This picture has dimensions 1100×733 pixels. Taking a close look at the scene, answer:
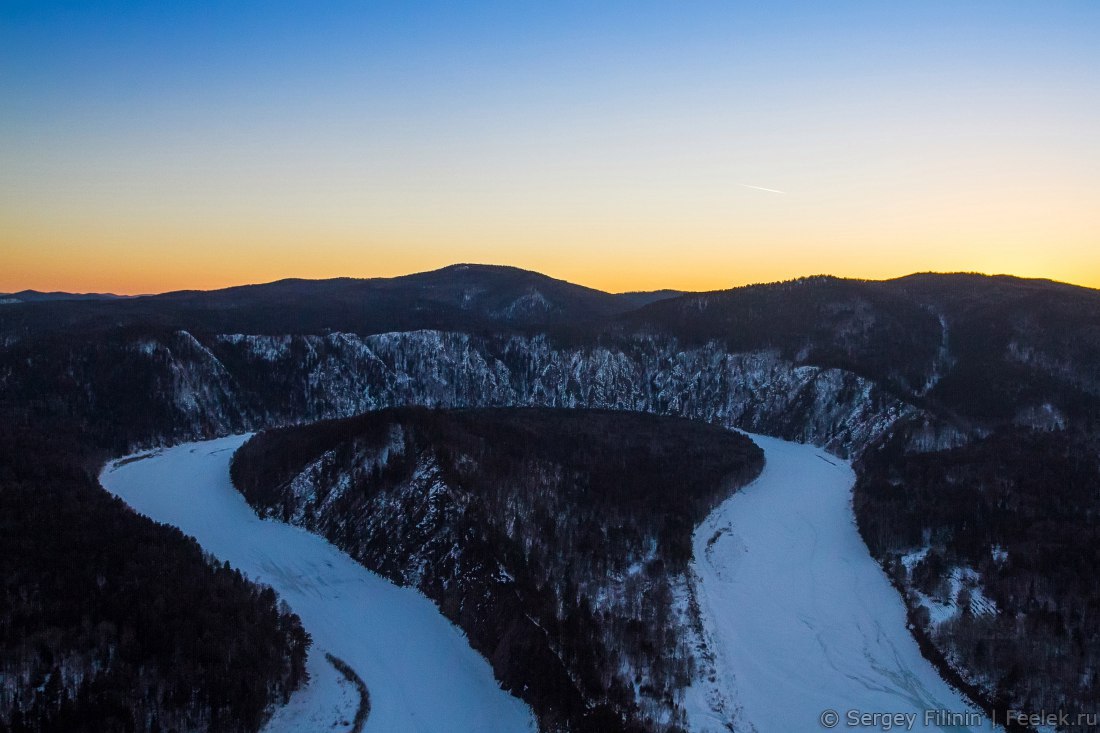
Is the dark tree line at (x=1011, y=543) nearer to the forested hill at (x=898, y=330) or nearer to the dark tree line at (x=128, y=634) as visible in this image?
the forested hill at (x=898, y=330)

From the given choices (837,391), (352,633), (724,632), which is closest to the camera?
(352,633)

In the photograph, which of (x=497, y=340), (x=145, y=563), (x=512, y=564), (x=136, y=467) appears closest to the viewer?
(x=145, y=563)

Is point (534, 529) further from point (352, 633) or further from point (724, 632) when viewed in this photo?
point (724, 632)

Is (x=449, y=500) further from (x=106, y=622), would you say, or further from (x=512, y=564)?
(x=106, y=622)

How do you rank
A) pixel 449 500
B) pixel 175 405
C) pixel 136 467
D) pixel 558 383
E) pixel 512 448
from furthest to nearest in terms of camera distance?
pixel 558 383, pixel 175 405, pixel 136 467, pixel 512 448, pixel 449 500

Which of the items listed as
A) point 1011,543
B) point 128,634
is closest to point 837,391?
point 1011,543

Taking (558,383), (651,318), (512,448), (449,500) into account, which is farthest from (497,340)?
(449,500)
